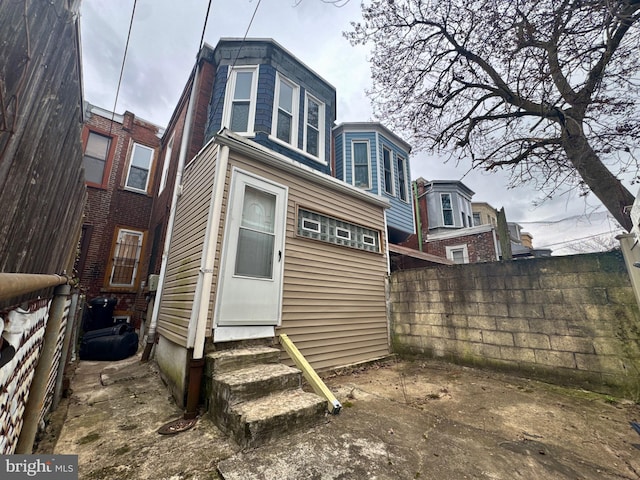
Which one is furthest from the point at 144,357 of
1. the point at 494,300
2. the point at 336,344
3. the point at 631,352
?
the point at 631,352

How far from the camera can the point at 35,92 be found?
1214mm

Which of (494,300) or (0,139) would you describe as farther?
(494,300)

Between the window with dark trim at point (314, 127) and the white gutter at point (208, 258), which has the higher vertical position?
the window with dark trim at point (314, 127)

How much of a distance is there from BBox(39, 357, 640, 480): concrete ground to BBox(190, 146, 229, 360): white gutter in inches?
32.6

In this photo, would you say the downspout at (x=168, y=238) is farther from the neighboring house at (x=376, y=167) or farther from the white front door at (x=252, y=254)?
the neighboring house at (x=376, y=167)

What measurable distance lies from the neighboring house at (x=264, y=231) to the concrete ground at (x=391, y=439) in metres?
0.73

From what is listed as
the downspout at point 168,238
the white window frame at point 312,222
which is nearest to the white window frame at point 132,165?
the downspout at point 168,238

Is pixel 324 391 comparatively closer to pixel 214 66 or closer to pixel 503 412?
pixel 503 412

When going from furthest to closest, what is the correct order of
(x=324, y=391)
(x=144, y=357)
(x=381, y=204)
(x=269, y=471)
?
(x=381, y=204) → (x=144, y=357) → (x=324, y=391) → (x=269, y=471)

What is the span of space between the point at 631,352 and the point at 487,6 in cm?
561

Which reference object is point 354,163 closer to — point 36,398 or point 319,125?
point 319,125

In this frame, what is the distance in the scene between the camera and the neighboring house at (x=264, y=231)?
340cm

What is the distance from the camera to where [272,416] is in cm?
214

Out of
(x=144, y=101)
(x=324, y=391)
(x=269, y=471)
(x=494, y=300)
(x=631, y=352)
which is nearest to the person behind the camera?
(x=269, y=471)
